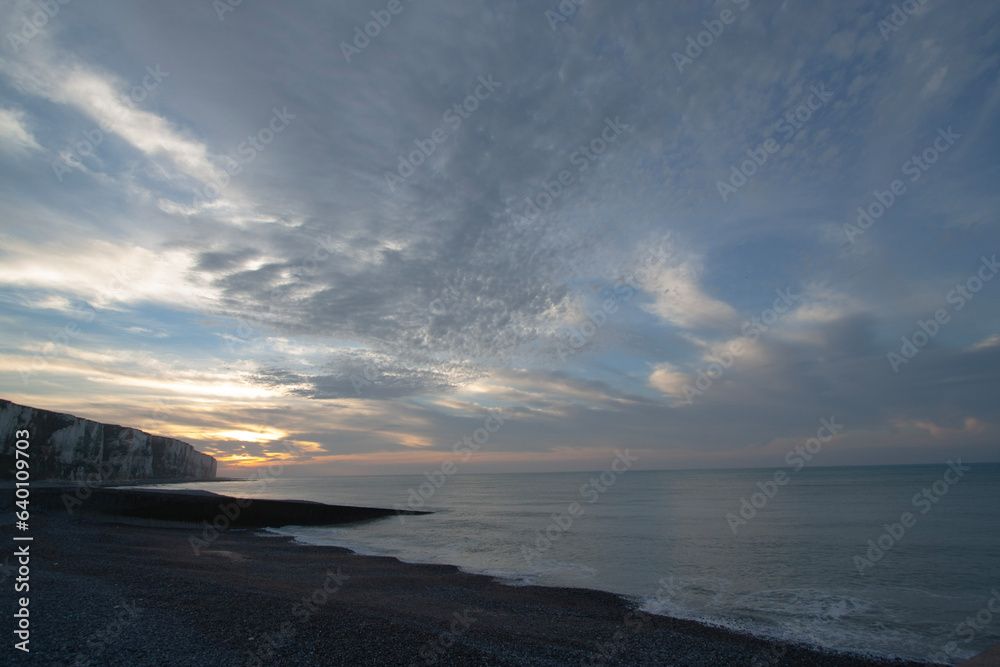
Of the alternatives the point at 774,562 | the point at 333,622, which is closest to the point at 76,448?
Result: the point at 333,622

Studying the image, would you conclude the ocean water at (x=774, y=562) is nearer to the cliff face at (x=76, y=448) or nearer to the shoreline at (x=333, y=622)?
the shoreline at (x=333, y=622)

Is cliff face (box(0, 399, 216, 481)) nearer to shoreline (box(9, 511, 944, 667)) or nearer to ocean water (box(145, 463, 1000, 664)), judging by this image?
ocean water (box(145, 463, 1000, 664))

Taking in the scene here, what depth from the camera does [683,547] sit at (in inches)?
1139

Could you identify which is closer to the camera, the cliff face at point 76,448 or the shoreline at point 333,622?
the shoreline at point 333,622

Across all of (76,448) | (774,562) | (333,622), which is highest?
(333,622)

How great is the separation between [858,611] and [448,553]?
67.2 ft

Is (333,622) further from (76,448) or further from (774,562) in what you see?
(76,448)

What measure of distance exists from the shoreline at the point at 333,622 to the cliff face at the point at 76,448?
200 ft

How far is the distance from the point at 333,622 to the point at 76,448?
317 feet

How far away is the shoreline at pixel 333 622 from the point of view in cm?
1002

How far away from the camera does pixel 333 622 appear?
12.0 metres

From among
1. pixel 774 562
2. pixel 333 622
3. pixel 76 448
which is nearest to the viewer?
pixel 333 622

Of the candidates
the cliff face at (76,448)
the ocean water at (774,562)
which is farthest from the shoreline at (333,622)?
the cliff face at (76,448)

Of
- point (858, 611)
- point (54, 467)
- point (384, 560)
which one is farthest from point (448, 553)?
point (54, 467)
